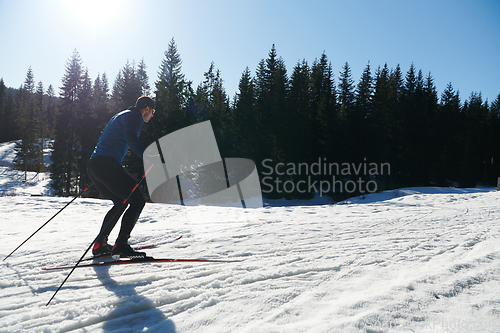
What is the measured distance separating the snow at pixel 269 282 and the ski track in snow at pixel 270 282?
0.01 m

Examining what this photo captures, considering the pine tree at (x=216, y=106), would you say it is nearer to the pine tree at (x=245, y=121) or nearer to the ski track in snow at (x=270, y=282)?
the pine tree at (x=245, y=121)

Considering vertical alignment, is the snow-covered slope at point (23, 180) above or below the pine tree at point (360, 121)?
below

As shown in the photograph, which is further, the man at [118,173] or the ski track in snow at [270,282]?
the man at [118,173]

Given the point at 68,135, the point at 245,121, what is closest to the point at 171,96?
the point at 245,121

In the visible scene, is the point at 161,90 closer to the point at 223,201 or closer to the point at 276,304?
the point at 223,201

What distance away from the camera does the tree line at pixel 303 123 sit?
2478 centimetres

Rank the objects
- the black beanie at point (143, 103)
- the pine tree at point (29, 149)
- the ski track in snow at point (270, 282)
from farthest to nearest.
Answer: the pine tree at point (29, 149)
the black beanie at point (143, 103)
the ski track in snow at point (270, 282)

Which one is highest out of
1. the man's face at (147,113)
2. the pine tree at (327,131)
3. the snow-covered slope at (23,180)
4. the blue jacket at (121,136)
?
the pine tree at (327,131)

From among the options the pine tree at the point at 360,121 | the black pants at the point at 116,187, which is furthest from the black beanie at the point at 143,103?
the pine tree at the point at 360,121

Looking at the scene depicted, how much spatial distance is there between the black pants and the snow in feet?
1.74

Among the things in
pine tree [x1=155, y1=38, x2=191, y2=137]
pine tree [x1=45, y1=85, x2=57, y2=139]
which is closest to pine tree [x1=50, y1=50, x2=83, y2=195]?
pine tree [x1=155, y1=38, x2=191, y2=137]

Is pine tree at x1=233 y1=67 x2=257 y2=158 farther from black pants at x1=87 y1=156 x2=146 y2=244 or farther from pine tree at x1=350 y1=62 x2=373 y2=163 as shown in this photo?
black pants at x1=87 y1=156 x2=146 y2=244

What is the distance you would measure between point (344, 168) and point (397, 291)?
2627cm

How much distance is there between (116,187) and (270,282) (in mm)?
2027
